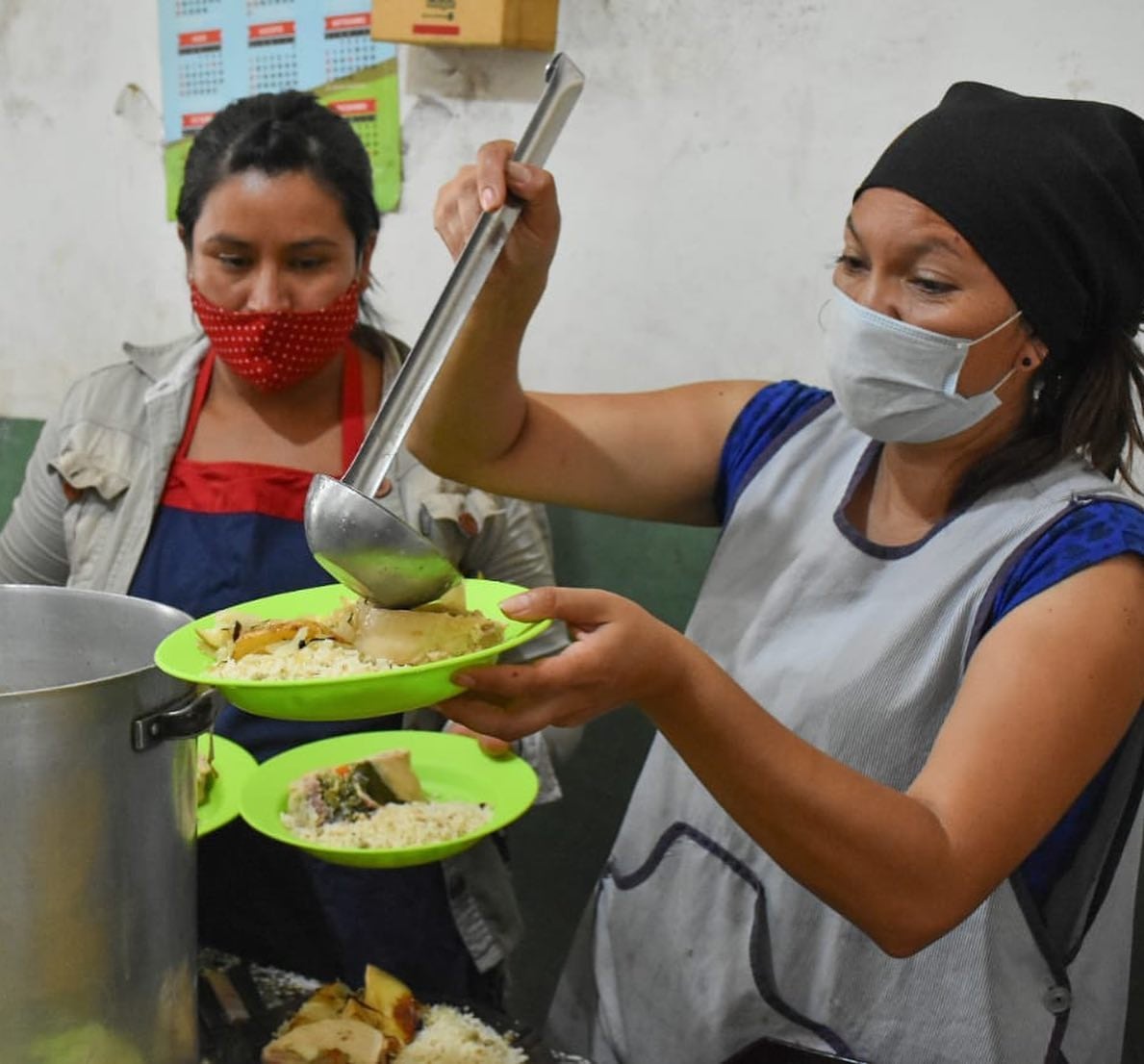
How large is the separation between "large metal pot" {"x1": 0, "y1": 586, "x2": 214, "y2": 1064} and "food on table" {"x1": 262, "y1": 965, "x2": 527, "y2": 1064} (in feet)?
0.56

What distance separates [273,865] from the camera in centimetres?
164

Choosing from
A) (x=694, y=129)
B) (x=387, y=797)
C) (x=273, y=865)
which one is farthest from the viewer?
(x=694, y=129)

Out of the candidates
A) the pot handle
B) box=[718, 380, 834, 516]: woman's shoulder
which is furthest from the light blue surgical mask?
the pot handle

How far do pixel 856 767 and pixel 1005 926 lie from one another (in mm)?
213

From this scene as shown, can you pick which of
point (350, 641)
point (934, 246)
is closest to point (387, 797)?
point (350, 641)

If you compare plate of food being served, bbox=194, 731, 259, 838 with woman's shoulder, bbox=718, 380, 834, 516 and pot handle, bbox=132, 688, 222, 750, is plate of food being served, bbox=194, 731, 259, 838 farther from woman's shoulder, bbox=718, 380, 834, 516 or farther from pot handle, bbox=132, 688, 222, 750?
woman's shoulder, bbox=718, 380, 834, 516

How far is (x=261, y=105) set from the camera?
1.81m

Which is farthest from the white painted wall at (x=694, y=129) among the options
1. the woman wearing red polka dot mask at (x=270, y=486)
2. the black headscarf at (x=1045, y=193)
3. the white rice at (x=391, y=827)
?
the white rice at (x=391, y=827)

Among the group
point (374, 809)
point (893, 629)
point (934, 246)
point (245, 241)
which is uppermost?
point (934, 246)

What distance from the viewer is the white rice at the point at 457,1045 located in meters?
1.12

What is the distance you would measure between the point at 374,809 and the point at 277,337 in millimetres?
717

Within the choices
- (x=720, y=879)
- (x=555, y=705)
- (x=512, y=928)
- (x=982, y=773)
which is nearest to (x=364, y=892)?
(x=512, y=928)

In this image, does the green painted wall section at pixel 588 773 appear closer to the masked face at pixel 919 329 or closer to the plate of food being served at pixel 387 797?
the plate of food being served at pixel 387 797

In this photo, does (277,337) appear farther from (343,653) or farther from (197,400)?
(343,653)
